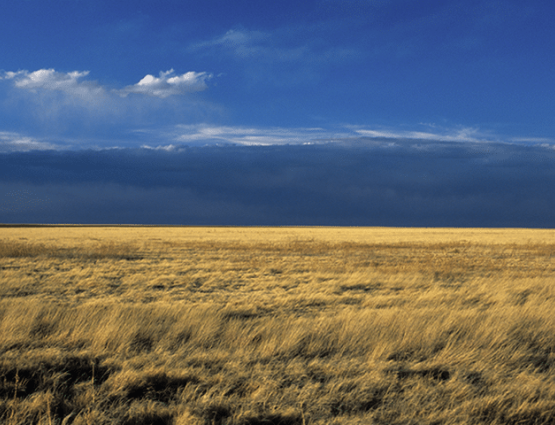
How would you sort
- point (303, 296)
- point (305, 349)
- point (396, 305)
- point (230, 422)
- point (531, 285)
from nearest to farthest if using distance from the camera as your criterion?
point (230, 422) < point (305, 349) < point (396, 305) < point (303, 296) < point (531, 285)

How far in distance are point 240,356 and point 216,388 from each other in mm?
1089

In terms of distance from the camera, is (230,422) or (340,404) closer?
(230,422)

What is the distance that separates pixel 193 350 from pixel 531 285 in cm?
1232

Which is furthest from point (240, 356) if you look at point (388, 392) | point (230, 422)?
point (388, 392)

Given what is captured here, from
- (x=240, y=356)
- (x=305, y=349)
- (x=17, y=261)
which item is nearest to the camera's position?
(x=240, y=356)

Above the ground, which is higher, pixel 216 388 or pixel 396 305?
pixel 216 388

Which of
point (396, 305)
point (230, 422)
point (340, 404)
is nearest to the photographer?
point (230, 422)

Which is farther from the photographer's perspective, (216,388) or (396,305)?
(396,305)

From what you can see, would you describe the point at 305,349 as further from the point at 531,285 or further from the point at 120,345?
the point at 531,285

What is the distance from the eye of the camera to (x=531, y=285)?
12953 mm

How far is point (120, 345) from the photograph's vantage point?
5.76m

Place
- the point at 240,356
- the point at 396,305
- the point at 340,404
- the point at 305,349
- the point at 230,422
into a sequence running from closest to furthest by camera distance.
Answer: the point at 230,422 < the point at 340,404 < the point at 240,356 < the point at 305,349 < the point at 396,305

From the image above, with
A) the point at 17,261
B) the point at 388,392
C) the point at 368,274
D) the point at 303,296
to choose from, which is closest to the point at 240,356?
the point at 388,392

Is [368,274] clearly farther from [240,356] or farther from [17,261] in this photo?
[17,261]
